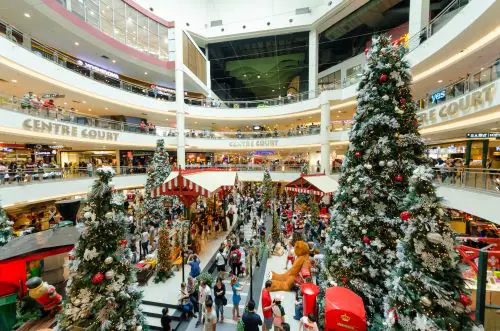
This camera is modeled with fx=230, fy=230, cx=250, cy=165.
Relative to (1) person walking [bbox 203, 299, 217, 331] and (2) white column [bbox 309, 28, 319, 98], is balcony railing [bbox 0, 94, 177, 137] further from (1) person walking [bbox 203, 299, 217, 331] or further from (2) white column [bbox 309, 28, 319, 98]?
(2) white column [bbox 309, 28, 319, 98]

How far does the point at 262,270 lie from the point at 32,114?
13777mm

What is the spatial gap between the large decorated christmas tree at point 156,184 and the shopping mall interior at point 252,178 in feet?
0.41

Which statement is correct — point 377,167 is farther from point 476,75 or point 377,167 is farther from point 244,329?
point 476,75

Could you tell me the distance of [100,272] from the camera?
3.62m

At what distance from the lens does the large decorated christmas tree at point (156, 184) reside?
1428 cm

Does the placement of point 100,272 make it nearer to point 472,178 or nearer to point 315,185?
point 315,185

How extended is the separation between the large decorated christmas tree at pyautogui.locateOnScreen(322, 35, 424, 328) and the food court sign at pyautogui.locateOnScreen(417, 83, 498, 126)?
414cm

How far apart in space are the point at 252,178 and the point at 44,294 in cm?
1902

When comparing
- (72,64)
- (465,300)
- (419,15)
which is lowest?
(465,300)

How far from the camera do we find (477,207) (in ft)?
23.8

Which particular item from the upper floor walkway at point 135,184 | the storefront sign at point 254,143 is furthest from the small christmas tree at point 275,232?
the storefront sign at point 254,143

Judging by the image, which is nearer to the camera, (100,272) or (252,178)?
(100,272)

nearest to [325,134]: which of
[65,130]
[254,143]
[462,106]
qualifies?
[254,143]

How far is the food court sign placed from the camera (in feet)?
24.1
